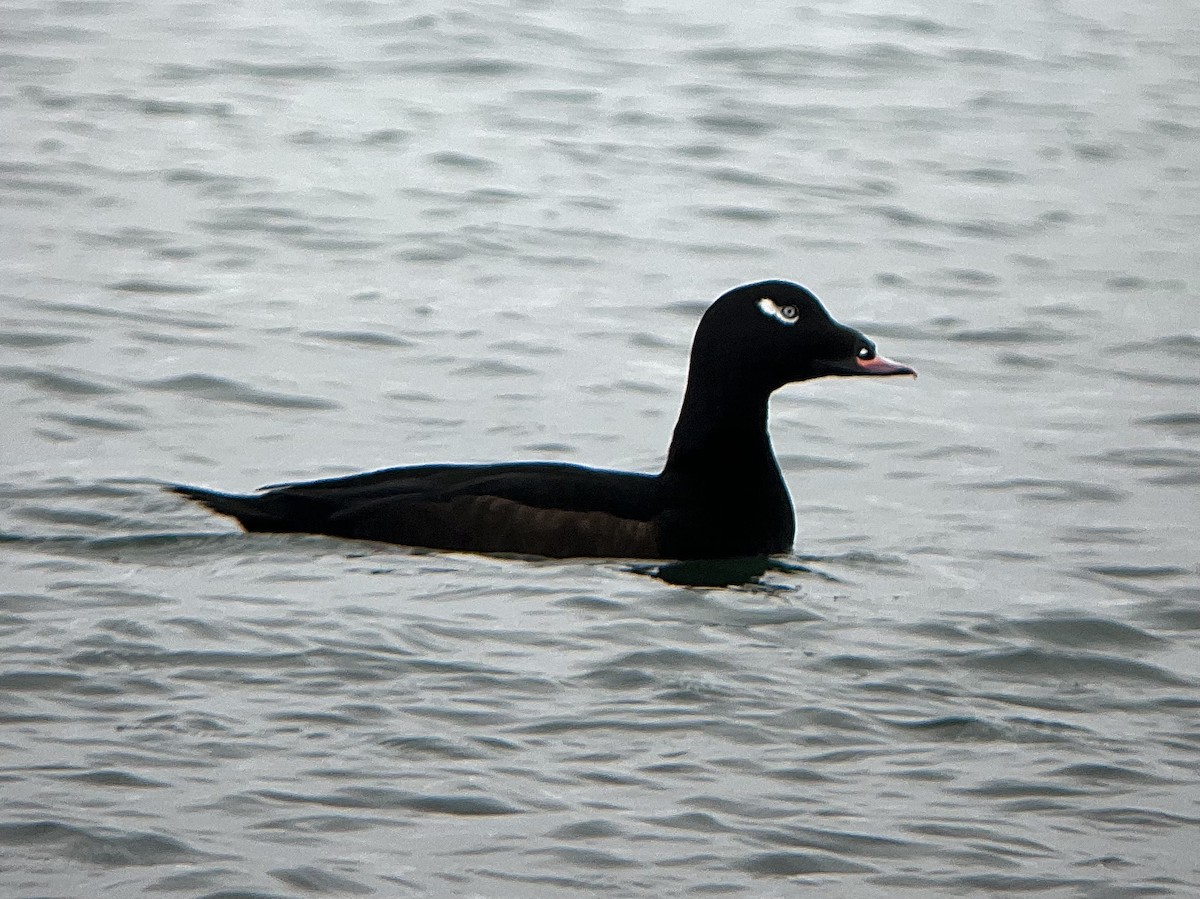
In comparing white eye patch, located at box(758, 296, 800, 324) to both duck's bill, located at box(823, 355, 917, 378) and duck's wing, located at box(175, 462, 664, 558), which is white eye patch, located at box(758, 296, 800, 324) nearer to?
duck's bill, located at box(823, 355, 917, 378)

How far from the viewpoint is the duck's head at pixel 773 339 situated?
816cm

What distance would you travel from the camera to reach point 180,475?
29.1 feet

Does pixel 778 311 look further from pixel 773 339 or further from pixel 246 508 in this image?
pixel 246 508

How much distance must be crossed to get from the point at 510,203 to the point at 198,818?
929cm

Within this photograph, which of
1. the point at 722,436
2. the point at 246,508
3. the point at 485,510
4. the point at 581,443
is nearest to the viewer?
the point at 485,510

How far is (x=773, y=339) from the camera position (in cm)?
817

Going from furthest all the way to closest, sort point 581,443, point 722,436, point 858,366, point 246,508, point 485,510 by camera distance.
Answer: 1. point 581,443
2. point 858,366
3. point 722,436
4. point 246,508
5. point 485,510

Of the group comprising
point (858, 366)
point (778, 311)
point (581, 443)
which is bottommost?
point (581, 443)

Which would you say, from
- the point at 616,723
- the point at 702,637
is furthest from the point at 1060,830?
the point at 702,637

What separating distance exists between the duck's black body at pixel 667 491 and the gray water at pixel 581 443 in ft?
0.41

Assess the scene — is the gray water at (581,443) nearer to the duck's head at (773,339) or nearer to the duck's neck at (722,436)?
the duck's neck at (722,436)

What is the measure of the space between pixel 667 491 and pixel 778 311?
77cm

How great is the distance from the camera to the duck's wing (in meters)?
7.73

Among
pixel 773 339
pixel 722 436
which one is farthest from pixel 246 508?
pixel 773 339
